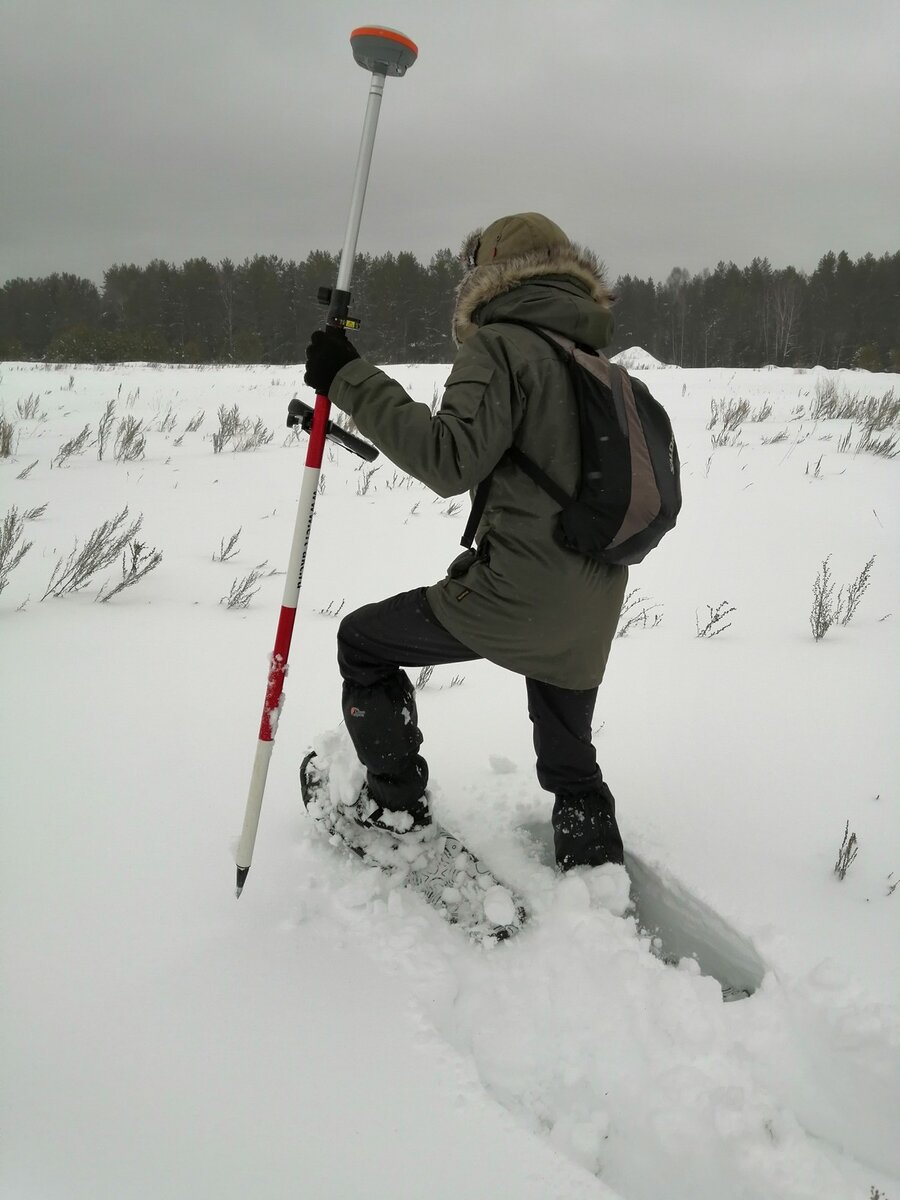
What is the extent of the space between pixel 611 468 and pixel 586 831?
110 centimetres

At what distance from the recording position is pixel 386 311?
39312 millimetres

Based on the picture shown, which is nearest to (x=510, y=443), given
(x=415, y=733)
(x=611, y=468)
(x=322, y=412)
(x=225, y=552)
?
(x=611, y=468)

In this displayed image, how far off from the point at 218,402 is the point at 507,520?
33.5ft

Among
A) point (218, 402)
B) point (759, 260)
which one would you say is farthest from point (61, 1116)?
point (759, 260)

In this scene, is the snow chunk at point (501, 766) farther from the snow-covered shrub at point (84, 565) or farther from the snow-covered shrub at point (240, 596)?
the snow-covered shrub at point (84, 565)

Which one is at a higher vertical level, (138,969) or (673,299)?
(673,299)

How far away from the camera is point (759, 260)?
56.6 m

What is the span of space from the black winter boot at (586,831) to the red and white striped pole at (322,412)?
90cm

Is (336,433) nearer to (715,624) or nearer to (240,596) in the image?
(240,596)

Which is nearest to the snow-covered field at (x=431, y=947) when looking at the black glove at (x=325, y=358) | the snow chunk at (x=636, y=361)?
the black glove at (x=325, y=358)

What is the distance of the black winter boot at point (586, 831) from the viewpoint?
2.11 m

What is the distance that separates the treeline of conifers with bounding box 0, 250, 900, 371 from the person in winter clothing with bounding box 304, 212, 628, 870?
3469 cm

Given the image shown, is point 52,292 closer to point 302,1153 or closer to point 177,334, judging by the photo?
point 177,334

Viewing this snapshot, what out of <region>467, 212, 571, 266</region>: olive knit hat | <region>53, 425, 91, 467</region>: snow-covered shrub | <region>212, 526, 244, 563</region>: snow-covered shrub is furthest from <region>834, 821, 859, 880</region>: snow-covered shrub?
<region>53, 425, 91, 467</region>: snow-covered shrub
